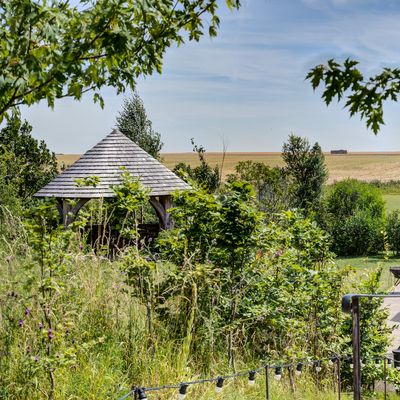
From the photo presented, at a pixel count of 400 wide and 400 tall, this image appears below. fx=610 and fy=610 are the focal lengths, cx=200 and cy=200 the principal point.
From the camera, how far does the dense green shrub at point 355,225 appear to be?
21594 mm

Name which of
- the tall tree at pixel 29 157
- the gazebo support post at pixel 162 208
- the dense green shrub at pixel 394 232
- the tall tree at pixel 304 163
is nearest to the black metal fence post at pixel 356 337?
the gazebo support post at pixel 162 208

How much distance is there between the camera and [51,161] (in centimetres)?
1817

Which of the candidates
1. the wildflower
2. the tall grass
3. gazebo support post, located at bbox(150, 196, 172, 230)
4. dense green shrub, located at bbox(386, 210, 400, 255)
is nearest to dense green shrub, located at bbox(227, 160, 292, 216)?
dense green shrub, located at bbox(386, 210, 400, 255)

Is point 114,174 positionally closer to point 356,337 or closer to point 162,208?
point 162,208

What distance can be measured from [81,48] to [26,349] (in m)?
1.94

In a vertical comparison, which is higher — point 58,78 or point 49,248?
point 58,78

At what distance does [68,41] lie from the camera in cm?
323

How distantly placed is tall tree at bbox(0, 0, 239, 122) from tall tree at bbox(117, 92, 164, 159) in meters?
17.6

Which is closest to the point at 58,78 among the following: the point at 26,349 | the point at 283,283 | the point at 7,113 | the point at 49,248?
the point at 7,113

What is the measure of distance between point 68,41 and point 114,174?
420 inches

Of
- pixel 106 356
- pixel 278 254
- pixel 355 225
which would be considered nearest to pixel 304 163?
pixel 355 225

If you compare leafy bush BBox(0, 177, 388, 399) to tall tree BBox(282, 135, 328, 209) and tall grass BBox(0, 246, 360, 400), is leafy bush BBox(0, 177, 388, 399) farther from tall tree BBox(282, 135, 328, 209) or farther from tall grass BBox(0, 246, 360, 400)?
tall tree BBox(282, 135, 328, 209)

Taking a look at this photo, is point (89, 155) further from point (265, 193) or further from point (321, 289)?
point (321, 289)

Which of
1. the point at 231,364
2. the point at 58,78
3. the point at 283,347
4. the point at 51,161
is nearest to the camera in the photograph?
the point at 58,78
